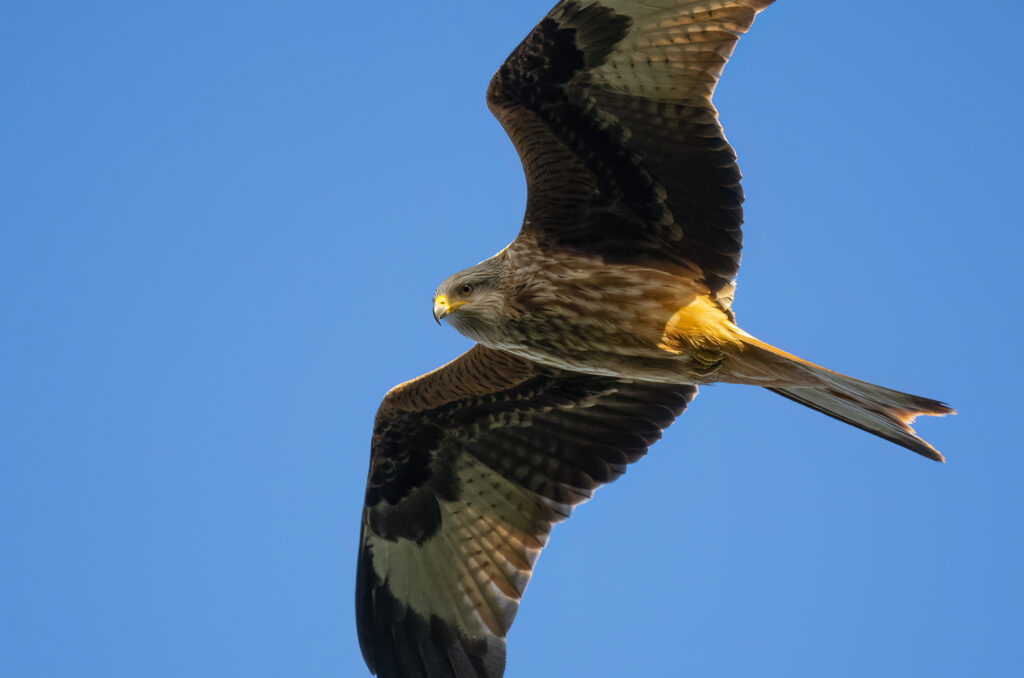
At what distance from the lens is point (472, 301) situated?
21.5 feet

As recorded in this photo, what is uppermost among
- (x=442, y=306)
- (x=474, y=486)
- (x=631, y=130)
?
(x=631, y=130)

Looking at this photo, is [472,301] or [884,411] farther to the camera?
[472,301]

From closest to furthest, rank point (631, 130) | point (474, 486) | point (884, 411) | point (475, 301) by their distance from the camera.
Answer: point (884, 411)
point (631, 130)
point (475, 301)
point (474, 486)

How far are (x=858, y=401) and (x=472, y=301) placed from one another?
88.3 inches

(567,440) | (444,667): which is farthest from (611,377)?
(444,667)

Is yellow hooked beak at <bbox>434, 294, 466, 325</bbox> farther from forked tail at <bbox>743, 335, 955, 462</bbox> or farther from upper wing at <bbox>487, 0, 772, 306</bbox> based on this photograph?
forked tail at <bbox>743, 335, 955, 462</bbox>

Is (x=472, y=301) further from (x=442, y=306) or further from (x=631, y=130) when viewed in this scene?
(x=631, y=130)

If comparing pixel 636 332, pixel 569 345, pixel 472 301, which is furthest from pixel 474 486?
pixel 636 332

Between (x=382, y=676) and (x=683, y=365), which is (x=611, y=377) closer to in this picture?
(x=683, y=365)

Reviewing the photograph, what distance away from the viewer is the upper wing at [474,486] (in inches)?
295

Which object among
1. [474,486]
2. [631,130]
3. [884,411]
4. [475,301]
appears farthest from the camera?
[474,486]

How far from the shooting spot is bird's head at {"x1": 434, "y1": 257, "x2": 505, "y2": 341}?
6.55 metres

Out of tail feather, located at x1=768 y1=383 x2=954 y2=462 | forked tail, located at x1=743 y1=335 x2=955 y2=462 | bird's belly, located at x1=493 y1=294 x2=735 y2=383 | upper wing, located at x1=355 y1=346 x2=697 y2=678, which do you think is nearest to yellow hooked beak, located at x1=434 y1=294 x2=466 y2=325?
bird's belly, located at x1=493 y1=294 x2=735 y2=383

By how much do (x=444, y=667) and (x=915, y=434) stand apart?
3.37m
